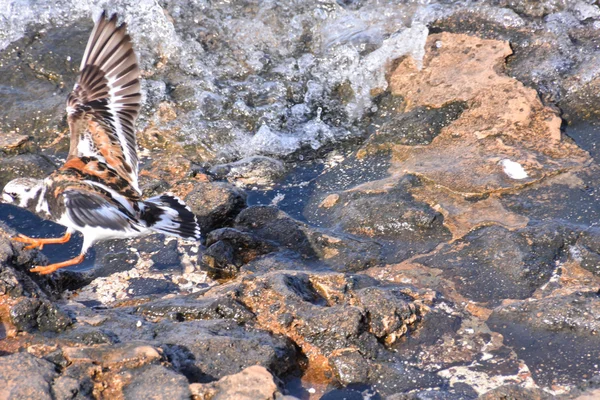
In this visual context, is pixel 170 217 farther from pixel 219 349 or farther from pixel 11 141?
pixel 11 141

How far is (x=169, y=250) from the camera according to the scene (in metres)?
4.97

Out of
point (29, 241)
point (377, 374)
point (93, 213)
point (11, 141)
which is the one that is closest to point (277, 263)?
point (93, 213)

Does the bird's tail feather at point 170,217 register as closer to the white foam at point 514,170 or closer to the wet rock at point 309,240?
the wet rock at point 309,240

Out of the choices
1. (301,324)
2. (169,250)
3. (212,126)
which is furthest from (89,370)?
(212,126)

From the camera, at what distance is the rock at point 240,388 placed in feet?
9.21

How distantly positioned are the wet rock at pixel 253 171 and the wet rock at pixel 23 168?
4.67ft

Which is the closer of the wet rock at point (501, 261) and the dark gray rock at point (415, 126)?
the wet rock at point (501, 261)

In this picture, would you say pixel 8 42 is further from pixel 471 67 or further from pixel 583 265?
pixel 583 265

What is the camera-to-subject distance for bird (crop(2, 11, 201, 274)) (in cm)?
452

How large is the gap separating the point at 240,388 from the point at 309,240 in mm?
2020

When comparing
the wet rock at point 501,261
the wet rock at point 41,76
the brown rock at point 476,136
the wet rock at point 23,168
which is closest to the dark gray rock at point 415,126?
the brown rock at point 476,136

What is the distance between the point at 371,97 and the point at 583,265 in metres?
2.99

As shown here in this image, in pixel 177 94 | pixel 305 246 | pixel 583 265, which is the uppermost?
pixel 177 94

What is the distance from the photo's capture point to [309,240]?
15.7ft
